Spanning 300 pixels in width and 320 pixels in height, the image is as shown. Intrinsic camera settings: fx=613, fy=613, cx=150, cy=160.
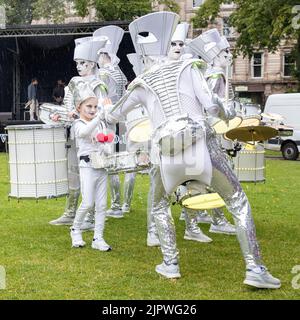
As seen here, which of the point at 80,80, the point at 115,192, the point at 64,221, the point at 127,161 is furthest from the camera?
the point at 115,192

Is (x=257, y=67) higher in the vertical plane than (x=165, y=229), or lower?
higher

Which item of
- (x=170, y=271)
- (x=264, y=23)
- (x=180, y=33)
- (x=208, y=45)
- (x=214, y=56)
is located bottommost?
(x=170, y=271)

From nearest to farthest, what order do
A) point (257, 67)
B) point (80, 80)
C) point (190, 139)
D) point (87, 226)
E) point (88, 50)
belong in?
1. point (190, 139)
2. point (80, 80)
3. point (88, 50)
4. point (87, 226)
5. point (257, 67)

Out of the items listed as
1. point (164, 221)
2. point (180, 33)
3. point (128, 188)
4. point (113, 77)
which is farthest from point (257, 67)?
point (164, 221)

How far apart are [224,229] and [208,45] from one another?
2138 millimetres

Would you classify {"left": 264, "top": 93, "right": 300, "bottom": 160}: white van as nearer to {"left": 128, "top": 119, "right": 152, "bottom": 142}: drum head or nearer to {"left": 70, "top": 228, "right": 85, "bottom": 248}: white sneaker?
{"left": 128, "top": 119, "right": 152, "bottom": 142}: drum head

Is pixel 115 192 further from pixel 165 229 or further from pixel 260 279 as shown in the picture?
pixel 260 279

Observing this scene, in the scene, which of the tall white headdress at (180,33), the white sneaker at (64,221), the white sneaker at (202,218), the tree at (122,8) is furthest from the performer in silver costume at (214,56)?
the tree at (122,8)

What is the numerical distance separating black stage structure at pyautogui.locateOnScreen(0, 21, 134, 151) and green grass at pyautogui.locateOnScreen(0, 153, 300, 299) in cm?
1055

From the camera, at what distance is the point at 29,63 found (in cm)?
2000

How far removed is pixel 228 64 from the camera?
5523 millimetres

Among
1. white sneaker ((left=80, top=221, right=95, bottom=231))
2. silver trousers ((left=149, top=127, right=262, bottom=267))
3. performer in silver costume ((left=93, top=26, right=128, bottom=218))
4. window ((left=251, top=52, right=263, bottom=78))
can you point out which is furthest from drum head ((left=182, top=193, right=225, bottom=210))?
window ((left=251, top=52, right=263, bottom=78))
